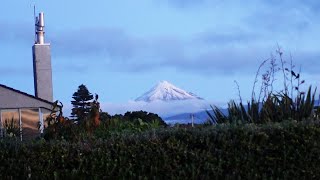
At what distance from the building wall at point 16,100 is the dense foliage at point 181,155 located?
2061 cm

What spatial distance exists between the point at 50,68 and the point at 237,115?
20.3m

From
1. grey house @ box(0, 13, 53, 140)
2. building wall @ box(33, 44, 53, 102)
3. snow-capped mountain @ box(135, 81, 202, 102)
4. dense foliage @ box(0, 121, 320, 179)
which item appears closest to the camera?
dense foliage @ box(0, 121, 320, 179)

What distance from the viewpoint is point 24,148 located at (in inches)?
311

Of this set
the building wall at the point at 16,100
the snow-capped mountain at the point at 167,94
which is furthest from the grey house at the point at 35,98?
the snow-capped mountain at the point at 167,94

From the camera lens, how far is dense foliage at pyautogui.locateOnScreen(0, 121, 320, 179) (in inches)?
303

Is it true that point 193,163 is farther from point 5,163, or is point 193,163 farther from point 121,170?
point 5,163

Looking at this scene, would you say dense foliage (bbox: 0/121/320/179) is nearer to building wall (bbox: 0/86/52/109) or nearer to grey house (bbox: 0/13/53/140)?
grey house (bbox: 0/13/53/140)

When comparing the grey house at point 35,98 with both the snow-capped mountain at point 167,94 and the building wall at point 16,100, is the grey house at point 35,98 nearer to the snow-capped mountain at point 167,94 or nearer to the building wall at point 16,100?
the building wall at point 16,100

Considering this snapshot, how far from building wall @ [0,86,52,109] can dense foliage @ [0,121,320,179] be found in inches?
811

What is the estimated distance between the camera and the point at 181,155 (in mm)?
7844

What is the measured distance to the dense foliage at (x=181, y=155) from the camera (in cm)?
770

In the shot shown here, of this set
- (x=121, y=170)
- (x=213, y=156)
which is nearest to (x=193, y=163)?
(x=213, y=156)

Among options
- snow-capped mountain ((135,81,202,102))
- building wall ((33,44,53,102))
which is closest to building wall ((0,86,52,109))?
building wall ((33,44,53,102))

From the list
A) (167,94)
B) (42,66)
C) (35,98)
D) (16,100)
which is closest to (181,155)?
(167,94)
